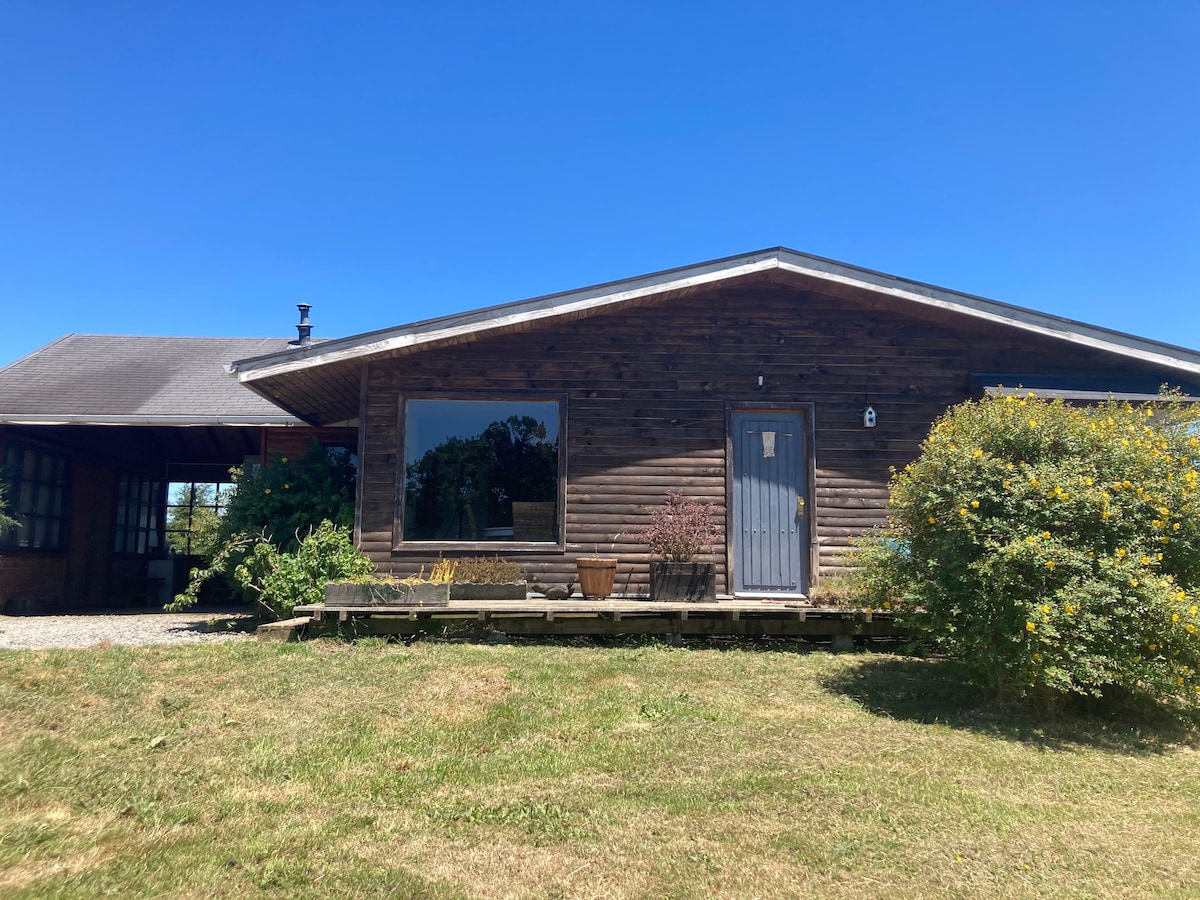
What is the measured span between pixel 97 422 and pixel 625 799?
33.8ft

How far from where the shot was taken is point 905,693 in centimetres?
577

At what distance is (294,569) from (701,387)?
4879mm

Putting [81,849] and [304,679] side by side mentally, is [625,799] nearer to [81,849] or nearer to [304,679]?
[81,849]

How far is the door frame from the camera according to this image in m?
9.04

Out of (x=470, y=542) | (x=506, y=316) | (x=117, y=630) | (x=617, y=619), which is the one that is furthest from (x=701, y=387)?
(x=117, y=630)

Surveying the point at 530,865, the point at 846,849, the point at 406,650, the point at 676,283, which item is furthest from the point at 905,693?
the point at 676,283

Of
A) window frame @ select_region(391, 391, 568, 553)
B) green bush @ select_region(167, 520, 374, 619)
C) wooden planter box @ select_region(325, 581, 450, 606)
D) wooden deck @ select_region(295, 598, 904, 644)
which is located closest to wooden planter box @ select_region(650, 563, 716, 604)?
wooden deck @ select_region(295, 598, 904, 644)

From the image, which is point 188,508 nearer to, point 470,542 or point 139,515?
point 139,515

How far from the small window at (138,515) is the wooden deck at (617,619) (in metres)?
9.86

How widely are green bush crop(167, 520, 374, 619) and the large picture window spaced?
2.71 feet

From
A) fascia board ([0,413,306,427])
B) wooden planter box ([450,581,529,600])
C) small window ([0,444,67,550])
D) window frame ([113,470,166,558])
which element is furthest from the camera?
window frame ([113,470,166,558])

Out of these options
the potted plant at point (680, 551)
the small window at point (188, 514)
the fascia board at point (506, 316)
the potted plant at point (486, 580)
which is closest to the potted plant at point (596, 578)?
the potted plant at point (680, 551)

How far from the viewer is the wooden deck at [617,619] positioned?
7.29 metres

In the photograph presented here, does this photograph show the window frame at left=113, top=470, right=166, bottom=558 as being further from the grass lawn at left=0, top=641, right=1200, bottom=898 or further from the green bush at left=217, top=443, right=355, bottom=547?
the grass lawn at left=0, top=641, right=1200, bottom=898
